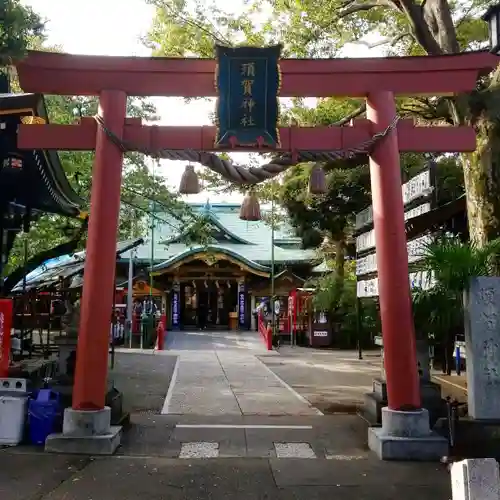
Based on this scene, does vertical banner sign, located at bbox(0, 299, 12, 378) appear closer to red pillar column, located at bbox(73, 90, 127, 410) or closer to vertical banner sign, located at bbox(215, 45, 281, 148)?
red pillar column, located at bbox(73, 90, 127, 410)

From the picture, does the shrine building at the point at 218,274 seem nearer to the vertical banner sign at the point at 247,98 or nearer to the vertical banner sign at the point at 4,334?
the vertical banner sign at the point at 4,334

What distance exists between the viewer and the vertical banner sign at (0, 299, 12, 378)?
734 centimetres

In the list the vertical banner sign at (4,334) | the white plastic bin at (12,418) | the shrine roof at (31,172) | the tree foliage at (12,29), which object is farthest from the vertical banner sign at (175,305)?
the tree foliage at (12,29)

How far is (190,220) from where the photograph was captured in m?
16.3

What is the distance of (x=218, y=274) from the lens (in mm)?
30297

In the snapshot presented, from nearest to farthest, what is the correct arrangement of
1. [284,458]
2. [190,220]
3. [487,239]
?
[284,458], [487,239], [190,220]

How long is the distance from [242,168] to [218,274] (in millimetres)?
23256

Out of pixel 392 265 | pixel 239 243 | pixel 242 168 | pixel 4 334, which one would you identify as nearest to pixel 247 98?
pixel 242 168

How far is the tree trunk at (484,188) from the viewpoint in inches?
359

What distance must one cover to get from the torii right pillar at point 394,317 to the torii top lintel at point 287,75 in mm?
338

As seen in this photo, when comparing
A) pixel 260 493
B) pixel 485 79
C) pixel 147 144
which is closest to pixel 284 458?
pixel 260 493

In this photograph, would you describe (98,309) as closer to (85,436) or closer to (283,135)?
(85,436)

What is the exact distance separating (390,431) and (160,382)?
7.18 metres

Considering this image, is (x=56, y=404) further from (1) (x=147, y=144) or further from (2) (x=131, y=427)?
(1) (x=147, y=144)
